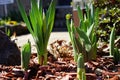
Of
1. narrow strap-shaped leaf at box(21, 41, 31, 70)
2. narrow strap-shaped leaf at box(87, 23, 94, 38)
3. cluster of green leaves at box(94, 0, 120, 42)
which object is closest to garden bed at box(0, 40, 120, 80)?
narrow strap-shaped leaf at box(21, 41, 31, 70)

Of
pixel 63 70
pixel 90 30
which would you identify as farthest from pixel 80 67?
pixel 90 30

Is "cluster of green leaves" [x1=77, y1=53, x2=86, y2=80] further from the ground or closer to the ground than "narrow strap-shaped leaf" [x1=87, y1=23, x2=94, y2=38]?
closer to the ground

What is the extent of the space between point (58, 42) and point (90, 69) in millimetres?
1596

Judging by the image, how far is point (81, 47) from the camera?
157 inches

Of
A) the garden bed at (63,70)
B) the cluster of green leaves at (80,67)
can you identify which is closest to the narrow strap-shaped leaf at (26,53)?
the garden bed at (63,70)

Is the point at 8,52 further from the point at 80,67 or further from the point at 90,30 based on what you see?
the point at 80,67

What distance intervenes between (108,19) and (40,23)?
5.35ft

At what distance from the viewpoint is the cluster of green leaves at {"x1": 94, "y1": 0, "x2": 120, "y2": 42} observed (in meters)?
5.31

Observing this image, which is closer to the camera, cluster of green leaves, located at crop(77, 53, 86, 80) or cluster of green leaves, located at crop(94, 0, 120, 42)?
cluster of green leaves, located at crop(77, 53, 86, 80)

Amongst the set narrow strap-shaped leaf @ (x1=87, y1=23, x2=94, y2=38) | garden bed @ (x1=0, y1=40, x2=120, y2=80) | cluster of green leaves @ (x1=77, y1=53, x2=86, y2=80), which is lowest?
garden bed @ (x1=0, y1=40, x2=120, y2=80)

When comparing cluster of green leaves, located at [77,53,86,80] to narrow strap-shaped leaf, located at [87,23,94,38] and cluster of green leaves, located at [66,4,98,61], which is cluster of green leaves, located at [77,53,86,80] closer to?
cluster of green leaves, located at [66,4,98,61]

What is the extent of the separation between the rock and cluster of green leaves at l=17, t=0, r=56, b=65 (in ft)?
0.89

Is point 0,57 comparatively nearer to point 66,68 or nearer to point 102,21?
point 66,68

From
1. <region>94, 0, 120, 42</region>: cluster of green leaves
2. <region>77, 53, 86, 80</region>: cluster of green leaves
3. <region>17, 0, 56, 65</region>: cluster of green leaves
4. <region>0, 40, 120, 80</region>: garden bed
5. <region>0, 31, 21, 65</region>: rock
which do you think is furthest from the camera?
<region>94, 0, 120, 42</region>: cluster of green leaves
